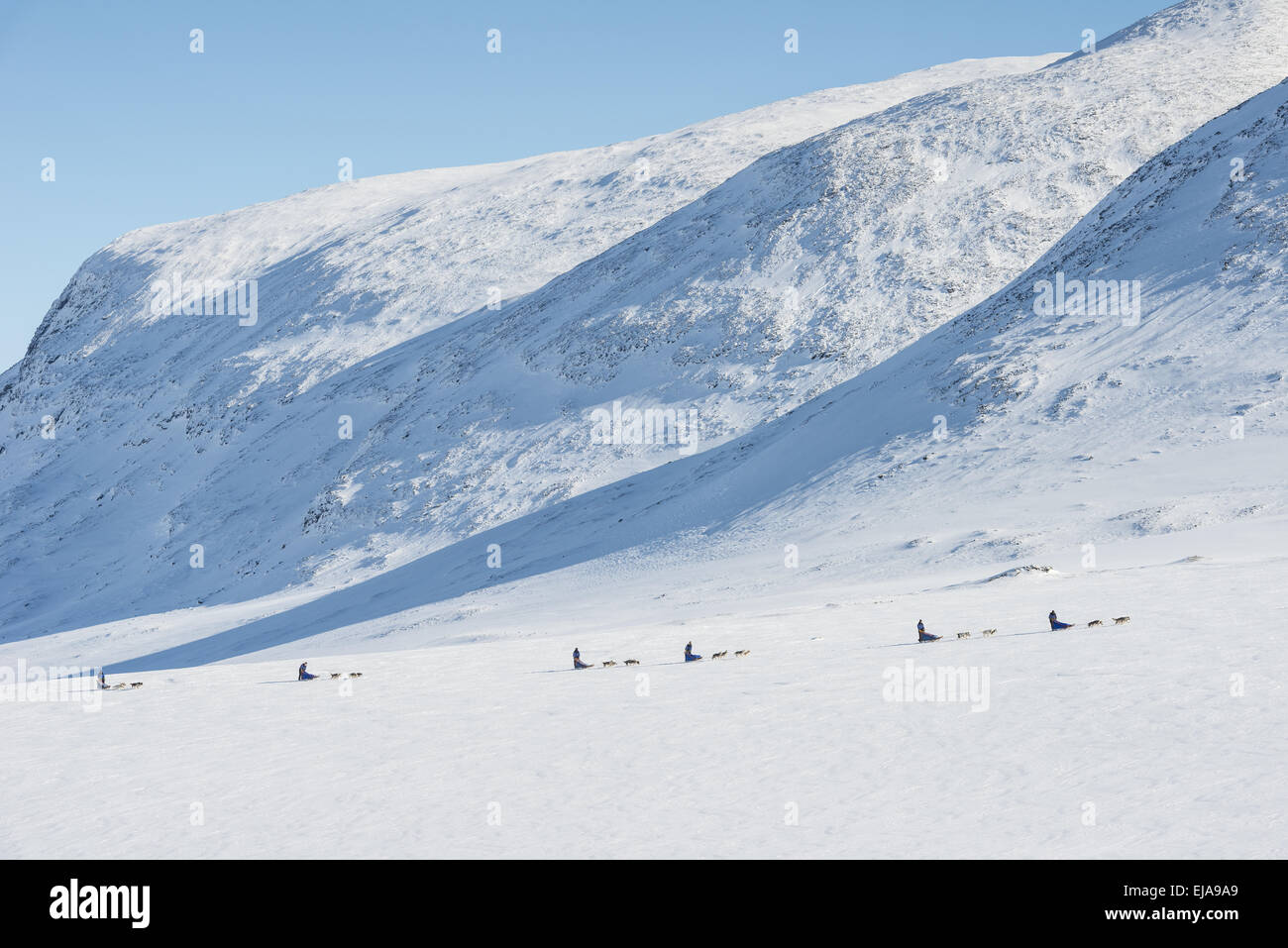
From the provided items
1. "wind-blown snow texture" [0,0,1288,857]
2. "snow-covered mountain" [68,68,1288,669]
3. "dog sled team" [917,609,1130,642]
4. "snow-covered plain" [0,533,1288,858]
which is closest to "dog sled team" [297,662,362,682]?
"snow-covered plain" [0,533,1288,858]

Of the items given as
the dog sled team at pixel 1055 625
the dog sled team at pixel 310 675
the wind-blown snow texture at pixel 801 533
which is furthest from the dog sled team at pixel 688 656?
the dog sled team at pixel 310 675

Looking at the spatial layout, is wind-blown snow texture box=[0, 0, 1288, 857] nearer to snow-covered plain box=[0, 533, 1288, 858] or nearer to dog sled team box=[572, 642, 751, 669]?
snow-covered plain box=[0, 533, 1288, 858]

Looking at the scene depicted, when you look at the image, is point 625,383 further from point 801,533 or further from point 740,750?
point 740,750

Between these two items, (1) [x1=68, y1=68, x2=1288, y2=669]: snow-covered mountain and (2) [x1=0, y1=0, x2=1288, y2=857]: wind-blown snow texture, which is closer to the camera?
(2) [x1=0, y1=0, x2=1288, y2=857]: wind-blown snow texture

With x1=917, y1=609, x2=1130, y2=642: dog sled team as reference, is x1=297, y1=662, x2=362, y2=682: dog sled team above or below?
below

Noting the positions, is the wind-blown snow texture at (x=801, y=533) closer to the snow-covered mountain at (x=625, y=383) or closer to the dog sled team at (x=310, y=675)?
the snow-covered mountain at (x=625, y=383)

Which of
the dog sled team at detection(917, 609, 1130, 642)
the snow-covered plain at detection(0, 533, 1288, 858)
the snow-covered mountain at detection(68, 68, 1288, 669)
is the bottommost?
the snow-covered plain at detection(0, 533, 1288, 858)

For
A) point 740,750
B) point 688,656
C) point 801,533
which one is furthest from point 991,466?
point 740,750
